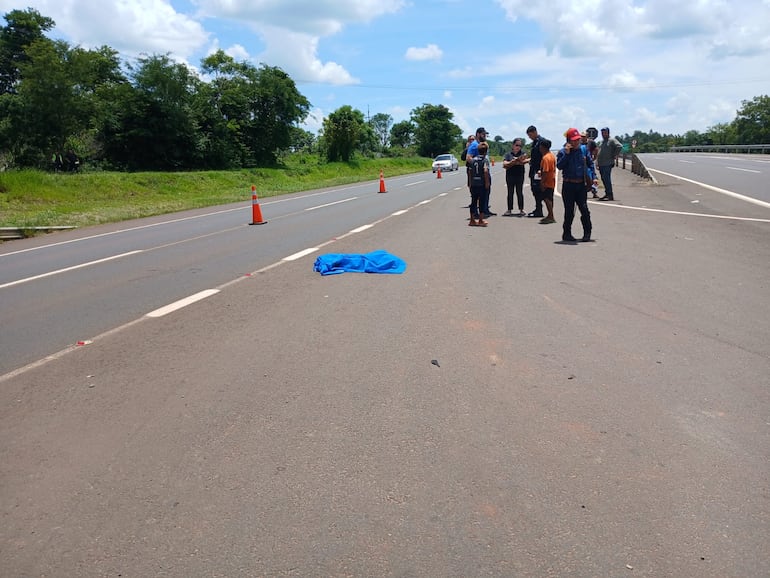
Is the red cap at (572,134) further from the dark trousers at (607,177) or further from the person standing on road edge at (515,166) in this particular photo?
the dark trousers at (607,177)

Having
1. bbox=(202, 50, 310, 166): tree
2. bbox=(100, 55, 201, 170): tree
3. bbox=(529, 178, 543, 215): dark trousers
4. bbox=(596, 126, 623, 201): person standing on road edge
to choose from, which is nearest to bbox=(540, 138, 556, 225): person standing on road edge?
bbox=(529, 178, 543, 215): dark trousers

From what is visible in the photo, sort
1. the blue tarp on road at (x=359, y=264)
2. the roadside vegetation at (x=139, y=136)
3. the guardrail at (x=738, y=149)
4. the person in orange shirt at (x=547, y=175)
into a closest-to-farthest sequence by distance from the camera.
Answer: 1. the blue tarp on road at (x=359, y=264)
2. the person in orange shirt at (x=547, y=175)
3. the roadside vegetation at (x=139, y=136)
4. the guardrail at (x=738, y=149)

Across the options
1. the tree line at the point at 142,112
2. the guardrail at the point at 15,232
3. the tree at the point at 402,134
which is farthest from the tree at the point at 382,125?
the guardrail at the point at 15,232

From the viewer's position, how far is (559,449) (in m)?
3.54

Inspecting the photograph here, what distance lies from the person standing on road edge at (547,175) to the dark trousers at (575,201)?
A: 88.6 inches

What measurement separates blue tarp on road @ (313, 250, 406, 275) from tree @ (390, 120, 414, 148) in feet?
347

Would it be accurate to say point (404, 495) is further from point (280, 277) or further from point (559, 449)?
point (280, 277)

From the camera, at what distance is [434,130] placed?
319 ft

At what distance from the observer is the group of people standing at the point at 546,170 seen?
10.8 meters

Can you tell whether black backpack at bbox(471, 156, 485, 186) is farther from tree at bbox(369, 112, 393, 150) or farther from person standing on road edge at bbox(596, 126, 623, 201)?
tree at bbox(369, 112, 393, 150)

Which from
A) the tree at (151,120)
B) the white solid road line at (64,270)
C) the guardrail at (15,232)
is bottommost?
the guardrail at (15,232)

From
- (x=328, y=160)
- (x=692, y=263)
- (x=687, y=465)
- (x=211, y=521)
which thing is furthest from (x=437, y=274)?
(x=328, y=160)

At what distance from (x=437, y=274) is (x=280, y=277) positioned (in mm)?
2205

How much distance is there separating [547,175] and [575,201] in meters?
2.78
